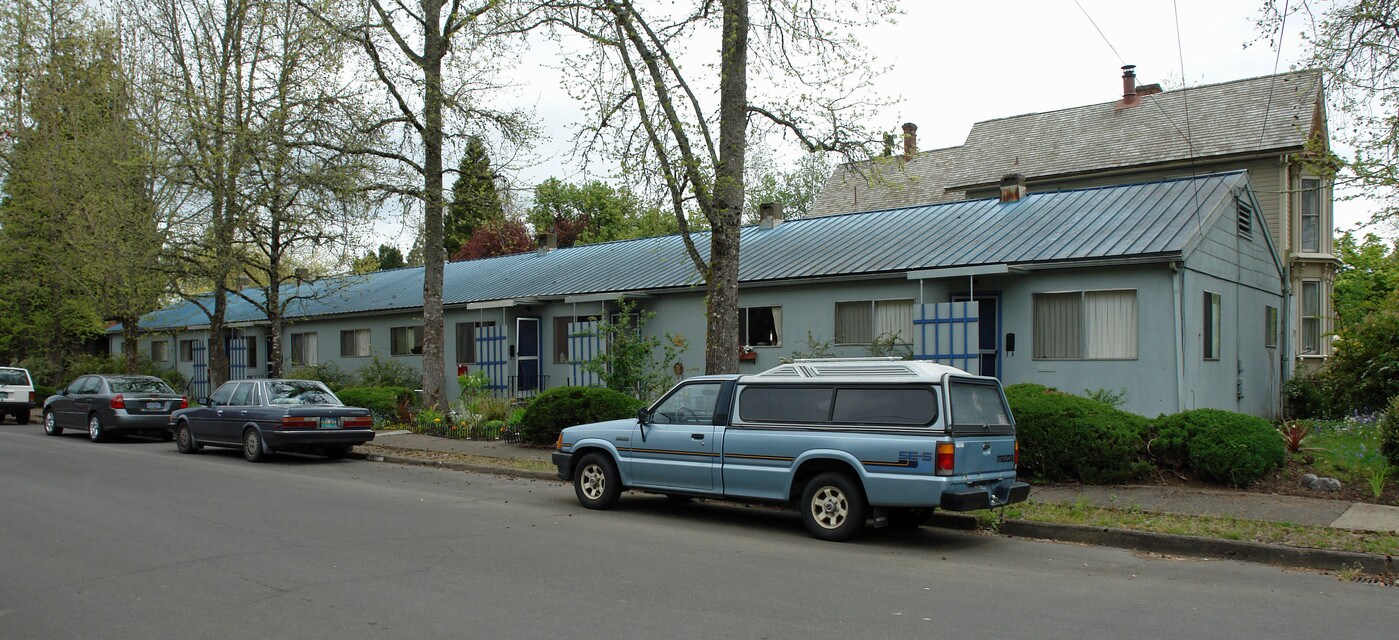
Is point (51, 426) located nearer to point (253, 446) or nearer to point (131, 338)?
point (131, 338)

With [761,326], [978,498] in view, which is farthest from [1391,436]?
[761,326]

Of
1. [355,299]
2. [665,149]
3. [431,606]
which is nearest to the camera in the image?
[431,606]

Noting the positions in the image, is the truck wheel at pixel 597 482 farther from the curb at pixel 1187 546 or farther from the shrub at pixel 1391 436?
the shrub at pixel 1391 436

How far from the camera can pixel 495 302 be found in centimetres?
2420

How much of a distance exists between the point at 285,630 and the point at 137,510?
6.06 meters

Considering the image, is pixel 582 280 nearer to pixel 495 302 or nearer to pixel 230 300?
pixel 495 302

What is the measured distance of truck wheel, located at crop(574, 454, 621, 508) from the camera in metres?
11.1

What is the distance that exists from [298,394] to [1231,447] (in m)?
14.7

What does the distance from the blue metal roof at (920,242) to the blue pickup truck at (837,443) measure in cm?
754

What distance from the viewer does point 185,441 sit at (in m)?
18.3

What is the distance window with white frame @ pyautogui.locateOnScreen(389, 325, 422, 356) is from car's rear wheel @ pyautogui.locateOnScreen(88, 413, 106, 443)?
8.45 m

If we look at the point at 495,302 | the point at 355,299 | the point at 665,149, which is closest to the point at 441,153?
the point at 495,302

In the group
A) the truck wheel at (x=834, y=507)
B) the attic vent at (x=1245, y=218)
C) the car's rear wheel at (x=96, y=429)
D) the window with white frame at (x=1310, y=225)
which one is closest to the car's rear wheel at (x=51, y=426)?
the car's rear wheel at (x=96, y=429)

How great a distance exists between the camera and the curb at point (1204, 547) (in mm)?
8125
